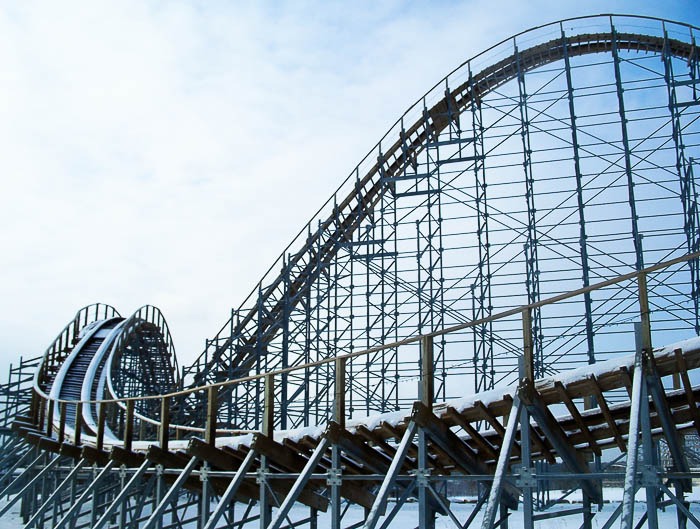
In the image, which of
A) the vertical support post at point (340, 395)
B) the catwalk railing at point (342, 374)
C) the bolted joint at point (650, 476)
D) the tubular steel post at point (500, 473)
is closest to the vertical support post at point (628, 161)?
the catwalk railing at point (342, 374)

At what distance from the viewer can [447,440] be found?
6.97 m

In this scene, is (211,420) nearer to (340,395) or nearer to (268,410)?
(268,410)

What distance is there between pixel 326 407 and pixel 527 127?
7411 millimetres

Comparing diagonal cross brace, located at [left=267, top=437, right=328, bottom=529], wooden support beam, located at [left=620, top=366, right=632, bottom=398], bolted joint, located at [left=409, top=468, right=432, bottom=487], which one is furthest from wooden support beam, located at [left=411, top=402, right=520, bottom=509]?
wooden support beam, located at [left=620, top=366, right=632, bottom=398]

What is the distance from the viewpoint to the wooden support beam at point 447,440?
6543 millimetres

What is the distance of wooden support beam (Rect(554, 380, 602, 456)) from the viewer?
229 inches

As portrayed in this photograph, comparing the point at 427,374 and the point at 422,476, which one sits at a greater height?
the point at 427,374

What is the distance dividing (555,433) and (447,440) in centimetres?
99

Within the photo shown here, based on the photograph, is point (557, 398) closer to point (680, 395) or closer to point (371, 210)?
point (680, 395)

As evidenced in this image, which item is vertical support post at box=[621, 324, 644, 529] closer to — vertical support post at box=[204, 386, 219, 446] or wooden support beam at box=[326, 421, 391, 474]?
wooden support beam at box=[326, 421, 391, 474]

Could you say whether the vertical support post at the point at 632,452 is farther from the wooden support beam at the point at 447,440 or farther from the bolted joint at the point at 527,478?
the wooden support beam at the point at 447,440

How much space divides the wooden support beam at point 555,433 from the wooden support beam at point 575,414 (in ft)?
0.47

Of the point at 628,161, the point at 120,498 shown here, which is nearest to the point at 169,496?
the point at 120,498

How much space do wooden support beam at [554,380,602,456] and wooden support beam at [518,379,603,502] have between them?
0.47ft
